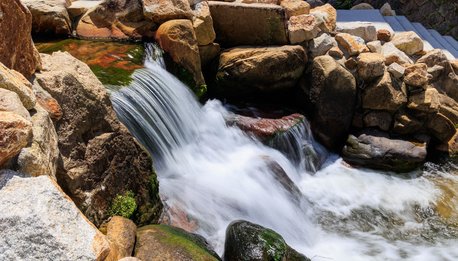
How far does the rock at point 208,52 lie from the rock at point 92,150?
11.8 feet

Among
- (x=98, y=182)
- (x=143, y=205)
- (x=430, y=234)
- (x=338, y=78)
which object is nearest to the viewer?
(x=98, y=182)

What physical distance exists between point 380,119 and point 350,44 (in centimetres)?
141

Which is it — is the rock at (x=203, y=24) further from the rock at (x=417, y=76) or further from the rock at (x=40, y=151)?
the rock at (x=40, y=151)

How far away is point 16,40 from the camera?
3.69 m

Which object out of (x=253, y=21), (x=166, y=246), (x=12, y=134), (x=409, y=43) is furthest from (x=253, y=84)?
(x=12, y=134)

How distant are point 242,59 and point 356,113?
7.21 feet

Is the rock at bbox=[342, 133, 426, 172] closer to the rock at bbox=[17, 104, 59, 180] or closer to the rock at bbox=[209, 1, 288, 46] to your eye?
the rock at bbox=[209, 1, 288, 46]

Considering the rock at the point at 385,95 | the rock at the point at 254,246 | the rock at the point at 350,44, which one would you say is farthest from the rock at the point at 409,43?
the rock at the point at 254,246

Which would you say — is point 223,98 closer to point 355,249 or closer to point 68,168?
point 355,249

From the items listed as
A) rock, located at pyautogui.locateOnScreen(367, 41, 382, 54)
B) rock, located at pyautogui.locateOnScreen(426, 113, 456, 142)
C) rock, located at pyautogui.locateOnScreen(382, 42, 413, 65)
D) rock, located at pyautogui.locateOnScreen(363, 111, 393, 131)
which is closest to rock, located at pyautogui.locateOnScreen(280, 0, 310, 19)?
rock, located at pyautogui.locateOnScreen(367, 41, 382, 54)

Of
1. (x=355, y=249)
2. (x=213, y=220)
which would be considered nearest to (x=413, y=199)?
(x=355, y=249)

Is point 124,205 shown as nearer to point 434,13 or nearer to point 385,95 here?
point 385,95

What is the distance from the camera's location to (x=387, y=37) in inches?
353

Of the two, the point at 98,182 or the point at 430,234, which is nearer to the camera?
the point at 98,182
